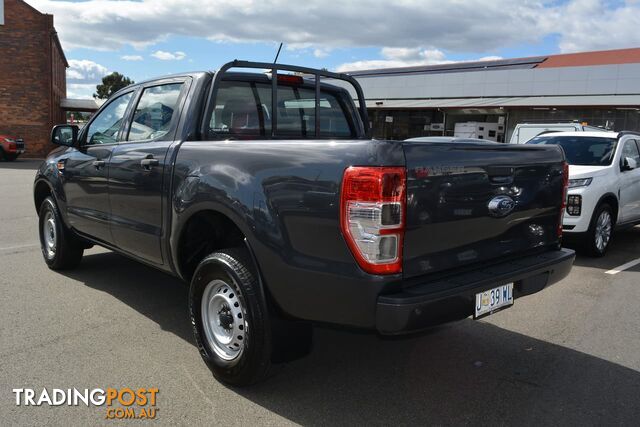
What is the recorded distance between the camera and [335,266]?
9.05ft

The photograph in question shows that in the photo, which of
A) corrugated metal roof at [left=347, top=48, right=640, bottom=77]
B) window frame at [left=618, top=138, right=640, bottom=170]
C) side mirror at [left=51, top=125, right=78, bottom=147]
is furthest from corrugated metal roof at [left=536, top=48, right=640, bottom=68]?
side mirror at [left=51, top=125, right=78, bottom=147]

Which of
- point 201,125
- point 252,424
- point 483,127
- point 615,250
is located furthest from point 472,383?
point 483,127

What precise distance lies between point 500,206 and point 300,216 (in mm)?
1230

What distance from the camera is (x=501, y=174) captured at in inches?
127

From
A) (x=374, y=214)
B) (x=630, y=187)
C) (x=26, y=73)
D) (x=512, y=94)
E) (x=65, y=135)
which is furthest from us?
(x=26, y=73)

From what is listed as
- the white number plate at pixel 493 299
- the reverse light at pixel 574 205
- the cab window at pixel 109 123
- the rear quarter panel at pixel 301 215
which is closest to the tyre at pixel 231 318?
the rear quarter panel at pixel 301 215

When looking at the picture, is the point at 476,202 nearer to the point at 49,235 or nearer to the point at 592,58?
the point at 49,235

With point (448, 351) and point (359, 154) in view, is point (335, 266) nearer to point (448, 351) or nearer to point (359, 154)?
point (359, 154)

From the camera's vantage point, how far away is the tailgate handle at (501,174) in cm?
317

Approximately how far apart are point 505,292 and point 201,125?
7.65 feet

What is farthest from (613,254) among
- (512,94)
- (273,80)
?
(512,94)

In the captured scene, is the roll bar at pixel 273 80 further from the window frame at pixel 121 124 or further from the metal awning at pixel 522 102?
the metal awning at pixel 522 102

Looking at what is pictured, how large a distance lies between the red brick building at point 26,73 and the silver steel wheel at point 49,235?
27.5 meters

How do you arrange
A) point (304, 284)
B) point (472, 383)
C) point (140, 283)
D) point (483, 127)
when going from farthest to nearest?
1. point (483, 127)
2. point (140, 283)
3. point (472, 383)
4. point (304, 284)
